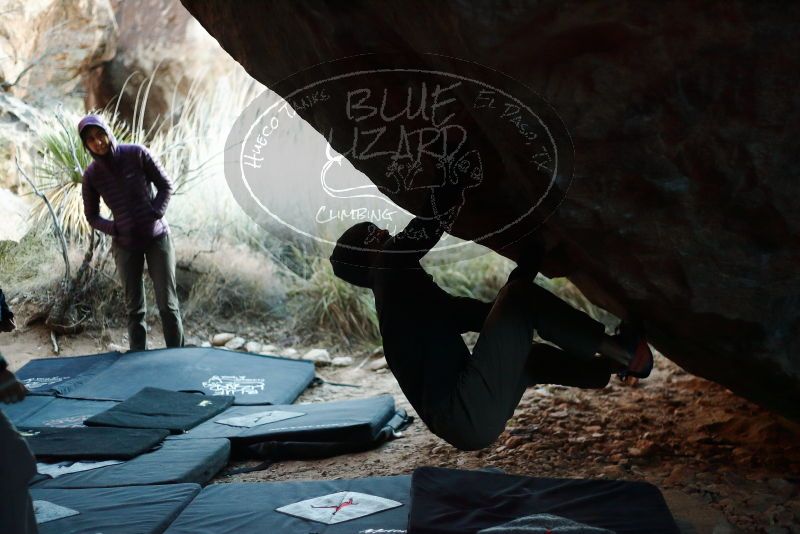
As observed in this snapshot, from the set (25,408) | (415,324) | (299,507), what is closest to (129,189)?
(25,408)

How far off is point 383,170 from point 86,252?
400 cm

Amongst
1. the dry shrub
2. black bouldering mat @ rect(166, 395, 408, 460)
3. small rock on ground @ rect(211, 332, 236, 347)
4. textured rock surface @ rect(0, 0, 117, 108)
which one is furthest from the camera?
textured rock surface @ rect(0, 0, 117, 108)

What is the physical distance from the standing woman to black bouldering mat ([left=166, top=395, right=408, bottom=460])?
1590 mm

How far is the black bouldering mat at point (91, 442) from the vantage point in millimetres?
3430

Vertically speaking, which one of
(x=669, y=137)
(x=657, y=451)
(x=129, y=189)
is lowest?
(x=657, y=451)

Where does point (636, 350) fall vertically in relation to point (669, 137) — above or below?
below

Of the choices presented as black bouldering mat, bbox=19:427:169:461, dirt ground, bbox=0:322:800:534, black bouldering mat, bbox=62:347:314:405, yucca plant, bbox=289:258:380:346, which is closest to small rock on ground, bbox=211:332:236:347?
yucca plant, bbox=289:258:380:346

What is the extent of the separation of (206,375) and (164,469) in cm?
167

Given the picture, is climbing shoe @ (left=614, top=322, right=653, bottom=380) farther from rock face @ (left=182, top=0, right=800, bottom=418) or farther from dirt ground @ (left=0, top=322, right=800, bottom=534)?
dirt ground @ (left=0, top=322, right=800, bottom=534)

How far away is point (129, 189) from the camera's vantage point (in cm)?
509

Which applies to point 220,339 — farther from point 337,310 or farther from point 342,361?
point 342,361

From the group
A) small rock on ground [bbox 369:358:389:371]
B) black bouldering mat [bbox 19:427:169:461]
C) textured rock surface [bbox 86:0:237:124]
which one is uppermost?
textured rock surface [bbox 86:0:237:124]

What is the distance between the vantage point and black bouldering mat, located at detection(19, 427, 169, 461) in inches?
135

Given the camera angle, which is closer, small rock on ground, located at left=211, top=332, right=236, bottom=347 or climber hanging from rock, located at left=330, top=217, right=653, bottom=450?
climber hanging from rock, located at left=330, top=217, right=653, bottom=450
